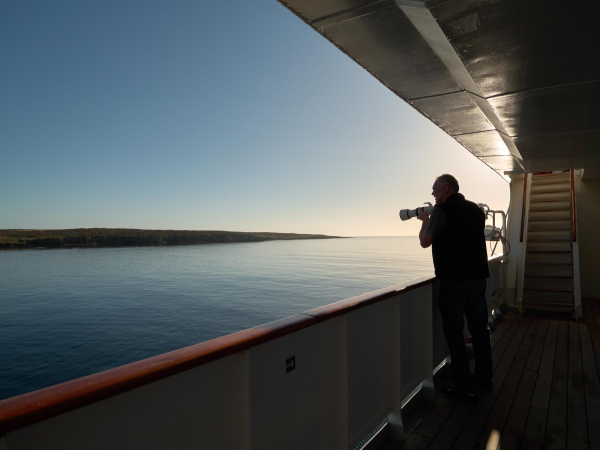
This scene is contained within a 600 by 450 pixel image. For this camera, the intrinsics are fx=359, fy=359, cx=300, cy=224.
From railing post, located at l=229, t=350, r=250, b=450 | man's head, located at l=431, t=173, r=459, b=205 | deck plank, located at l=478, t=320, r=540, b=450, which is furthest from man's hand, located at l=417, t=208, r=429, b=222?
railing post, located at l=229, t=350, r=250, b=450

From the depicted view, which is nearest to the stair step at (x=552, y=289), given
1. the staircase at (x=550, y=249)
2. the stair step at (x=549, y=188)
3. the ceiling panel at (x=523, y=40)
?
the staircase at (x=550, y=249)

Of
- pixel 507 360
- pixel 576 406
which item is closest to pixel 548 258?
pixel 507 360

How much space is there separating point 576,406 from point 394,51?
2.51 m

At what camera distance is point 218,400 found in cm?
110

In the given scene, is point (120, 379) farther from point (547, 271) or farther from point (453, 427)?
point (547, 271)

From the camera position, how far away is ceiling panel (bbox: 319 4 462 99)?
153 centimetres

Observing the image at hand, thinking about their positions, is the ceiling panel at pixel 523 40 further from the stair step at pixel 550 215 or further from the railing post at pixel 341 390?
the stair step at pixel 550 215

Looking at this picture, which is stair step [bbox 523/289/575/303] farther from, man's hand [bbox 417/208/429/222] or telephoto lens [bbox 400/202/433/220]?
man's hand [bbox 417/208/429/222]

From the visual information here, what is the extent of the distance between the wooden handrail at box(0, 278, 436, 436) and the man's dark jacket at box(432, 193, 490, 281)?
4.60ft

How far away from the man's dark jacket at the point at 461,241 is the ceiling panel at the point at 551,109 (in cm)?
76

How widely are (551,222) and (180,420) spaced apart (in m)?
6.73

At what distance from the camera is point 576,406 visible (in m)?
2.35

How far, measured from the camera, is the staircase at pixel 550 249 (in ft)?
17.1

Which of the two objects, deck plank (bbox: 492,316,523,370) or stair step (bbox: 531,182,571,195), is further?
stair step (bbox: 531,182,571,195)
